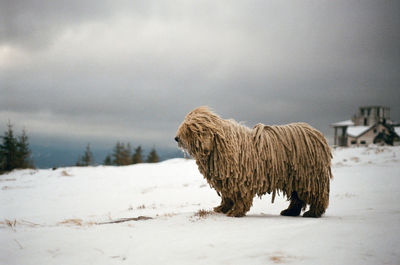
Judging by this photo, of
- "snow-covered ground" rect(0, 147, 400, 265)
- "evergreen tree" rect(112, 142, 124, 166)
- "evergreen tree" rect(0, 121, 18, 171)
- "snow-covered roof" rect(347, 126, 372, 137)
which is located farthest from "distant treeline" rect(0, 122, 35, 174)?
"snow-covered roof" rect(347, 126, 372, 137)

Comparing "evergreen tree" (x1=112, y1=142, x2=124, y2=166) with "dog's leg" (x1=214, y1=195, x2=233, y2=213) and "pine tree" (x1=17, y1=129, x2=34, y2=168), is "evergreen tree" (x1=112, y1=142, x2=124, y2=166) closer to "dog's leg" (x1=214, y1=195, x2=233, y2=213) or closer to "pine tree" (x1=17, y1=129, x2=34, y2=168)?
"pine tree" (x1=17, y1=129, x2=34, y2=168)

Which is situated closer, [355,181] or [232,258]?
[232,258]

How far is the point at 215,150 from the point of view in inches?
170

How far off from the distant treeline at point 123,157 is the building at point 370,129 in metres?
27.0

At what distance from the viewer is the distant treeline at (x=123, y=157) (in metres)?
40.6

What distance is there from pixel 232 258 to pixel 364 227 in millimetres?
1706

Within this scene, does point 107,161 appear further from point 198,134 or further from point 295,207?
point 295,207

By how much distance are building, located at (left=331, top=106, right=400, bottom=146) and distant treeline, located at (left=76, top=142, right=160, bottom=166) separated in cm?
2695

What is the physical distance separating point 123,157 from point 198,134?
3866 cm

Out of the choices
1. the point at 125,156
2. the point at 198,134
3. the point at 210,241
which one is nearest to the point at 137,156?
the point at 125,156

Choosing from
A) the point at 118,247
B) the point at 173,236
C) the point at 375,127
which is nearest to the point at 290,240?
the point at 173,236

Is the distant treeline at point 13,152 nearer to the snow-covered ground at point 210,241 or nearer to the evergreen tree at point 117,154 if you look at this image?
the evergreen tree at point 117,154

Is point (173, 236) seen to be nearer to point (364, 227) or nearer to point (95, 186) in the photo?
point (364, 227)

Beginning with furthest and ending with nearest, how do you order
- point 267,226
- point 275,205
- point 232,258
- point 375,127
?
point 375,127, point 275,205, point 267,226, point 232,258
